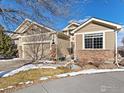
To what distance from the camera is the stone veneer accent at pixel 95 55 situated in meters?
15.6

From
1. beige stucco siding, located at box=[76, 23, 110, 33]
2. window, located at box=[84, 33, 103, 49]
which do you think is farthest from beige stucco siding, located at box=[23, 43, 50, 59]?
window, located at box=[84, 33, 103, 49]

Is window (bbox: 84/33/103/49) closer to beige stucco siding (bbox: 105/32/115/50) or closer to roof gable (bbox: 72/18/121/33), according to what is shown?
A: beige stucco siding (bbox: 105/32/115/50)

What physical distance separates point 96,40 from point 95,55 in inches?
63.5

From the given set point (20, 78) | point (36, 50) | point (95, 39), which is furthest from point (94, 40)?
point (20, 78)

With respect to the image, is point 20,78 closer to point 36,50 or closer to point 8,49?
point 36,50

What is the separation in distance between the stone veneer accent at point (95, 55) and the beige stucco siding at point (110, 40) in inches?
19.9

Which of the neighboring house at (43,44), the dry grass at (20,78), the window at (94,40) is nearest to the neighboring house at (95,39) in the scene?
the window at (94,40)

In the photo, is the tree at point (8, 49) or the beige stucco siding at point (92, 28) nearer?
the beige stucco siding at point (92, 28)

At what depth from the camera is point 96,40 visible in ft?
54.5

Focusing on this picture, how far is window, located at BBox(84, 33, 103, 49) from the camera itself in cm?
1633

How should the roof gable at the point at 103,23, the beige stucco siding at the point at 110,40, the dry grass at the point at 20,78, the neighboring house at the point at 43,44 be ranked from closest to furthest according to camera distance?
the dry grass at the point at 20,78
the roof gable at the point at 103,23
the beige stucco siding at the point at 110,40
the neighboring house at the point at 43,44

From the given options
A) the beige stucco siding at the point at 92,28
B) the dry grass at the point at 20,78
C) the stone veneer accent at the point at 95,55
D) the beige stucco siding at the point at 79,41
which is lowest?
the dry grass at the point at 20,78

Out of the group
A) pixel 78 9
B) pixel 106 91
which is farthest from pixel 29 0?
pixel 106 91

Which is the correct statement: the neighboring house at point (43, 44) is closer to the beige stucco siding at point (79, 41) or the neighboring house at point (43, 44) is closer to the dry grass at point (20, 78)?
the beige stucco siding at point (79, 41)
